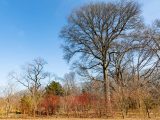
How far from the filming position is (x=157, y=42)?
1507 inches

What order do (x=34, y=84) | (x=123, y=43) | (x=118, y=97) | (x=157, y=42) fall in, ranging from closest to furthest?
1. (x=118, y=97)
2. (x=123, y=43)
3. (x=157, y=42)
4. (x=34, y=84)

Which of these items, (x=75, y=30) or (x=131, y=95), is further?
(x=75, y=30)

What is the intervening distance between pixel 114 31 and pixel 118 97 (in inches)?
298

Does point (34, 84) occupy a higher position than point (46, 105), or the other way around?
point (34, 84)

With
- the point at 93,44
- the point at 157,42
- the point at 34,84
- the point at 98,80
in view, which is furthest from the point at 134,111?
the point at 34,84

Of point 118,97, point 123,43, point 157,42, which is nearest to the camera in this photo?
→ point 118,97

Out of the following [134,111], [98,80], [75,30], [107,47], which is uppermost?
[75,30]

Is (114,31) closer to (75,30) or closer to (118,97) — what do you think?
(75,30)

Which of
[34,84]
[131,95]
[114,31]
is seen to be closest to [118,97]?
→ [131,95]

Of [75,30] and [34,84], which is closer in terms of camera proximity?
[75,30]

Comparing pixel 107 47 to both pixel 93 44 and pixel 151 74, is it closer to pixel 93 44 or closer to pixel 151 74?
pixel 93 44

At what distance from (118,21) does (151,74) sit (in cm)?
1282

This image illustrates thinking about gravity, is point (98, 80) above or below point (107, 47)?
below

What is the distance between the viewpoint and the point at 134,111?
92.9ft
